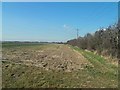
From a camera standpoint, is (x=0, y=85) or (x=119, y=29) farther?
(x=119, y=29)

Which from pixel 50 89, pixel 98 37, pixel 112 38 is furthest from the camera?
pixel 98 37

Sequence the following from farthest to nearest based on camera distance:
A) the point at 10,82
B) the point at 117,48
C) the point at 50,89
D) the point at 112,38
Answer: the point at 112,38 → the point at 117,48 → the point at 10,82 → the point at 50,89

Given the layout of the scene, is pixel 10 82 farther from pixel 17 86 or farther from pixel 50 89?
pixel 50 89

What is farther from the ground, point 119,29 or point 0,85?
point 119,29

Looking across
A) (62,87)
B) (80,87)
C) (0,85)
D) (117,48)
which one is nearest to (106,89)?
(80,87)

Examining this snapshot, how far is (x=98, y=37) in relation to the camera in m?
43.6

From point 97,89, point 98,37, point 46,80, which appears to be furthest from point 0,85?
point 98,37

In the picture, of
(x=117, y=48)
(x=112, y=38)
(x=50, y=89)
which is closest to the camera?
(x=50, y=89)

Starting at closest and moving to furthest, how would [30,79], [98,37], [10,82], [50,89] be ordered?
[50,89], [10,82], [30,79], [98,37]

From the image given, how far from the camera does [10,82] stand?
10.6m

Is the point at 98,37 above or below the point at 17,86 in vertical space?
above

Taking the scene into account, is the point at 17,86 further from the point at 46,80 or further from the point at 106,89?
the point at 106,89

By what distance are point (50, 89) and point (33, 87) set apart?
781 mm

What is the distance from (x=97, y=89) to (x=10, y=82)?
3943 mm
